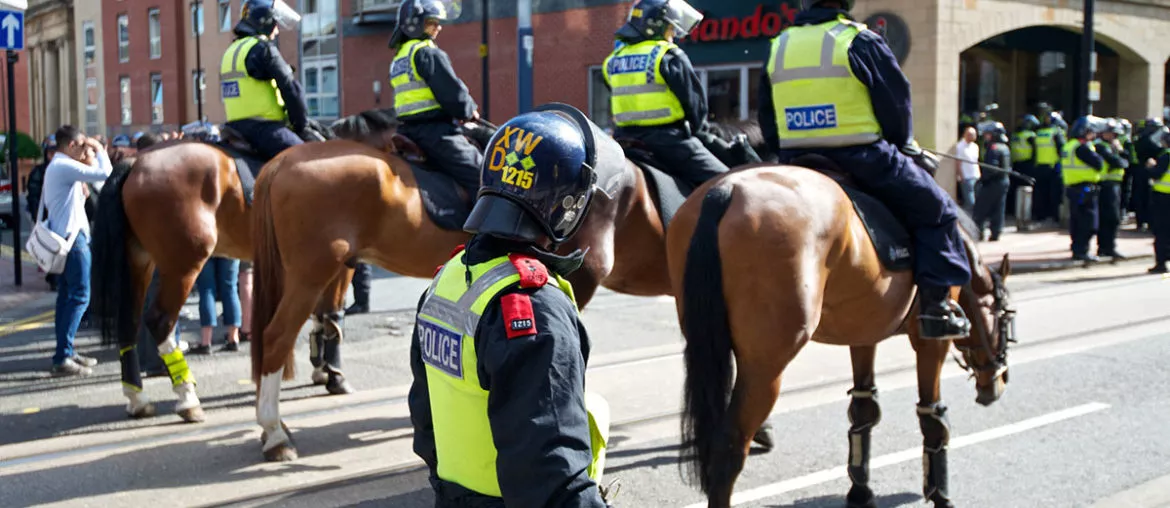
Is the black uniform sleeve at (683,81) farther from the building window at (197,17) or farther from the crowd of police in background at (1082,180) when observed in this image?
the building window at (197,17)

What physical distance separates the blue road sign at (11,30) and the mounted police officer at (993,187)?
48.6 ft

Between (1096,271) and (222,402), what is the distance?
41.8 ft

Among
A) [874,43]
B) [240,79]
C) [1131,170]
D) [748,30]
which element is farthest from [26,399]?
[1131,170]

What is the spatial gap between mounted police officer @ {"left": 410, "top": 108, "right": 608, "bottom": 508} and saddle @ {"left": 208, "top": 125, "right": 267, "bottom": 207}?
543 cm

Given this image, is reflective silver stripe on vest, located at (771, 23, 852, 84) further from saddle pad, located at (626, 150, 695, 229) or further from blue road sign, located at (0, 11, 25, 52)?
blue road sign, located at (0, 11, 25, 52)

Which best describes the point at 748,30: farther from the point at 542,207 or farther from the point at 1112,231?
the point at 542,207

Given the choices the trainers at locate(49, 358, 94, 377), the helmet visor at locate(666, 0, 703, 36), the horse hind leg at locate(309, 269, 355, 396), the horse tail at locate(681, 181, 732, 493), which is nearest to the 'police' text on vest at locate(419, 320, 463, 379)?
the horse tail at locate(681, 181, 732, 493)

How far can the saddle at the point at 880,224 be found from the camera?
204 inches

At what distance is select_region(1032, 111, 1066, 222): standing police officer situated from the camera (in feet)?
69.1

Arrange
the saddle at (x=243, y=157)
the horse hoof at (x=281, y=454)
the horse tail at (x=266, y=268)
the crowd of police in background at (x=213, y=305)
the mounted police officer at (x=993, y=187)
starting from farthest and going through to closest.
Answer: the mounted police officer at (x=993, y=187) < the crowd of police in background at (x=213, y=305) < the saddle at (x=243, y=157) < the horse tail at (x=266, y=268) < the horse hoof at (x=281, y=454)

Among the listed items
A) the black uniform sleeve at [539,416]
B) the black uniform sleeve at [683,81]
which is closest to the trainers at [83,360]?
the black uniform sleeve at [683,81]

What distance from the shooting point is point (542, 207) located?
2.51 meters

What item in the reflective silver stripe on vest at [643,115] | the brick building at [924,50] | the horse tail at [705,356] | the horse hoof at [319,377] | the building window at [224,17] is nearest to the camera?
the horse tail at [705,356]

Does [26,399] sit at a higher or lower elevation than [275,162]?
lower
